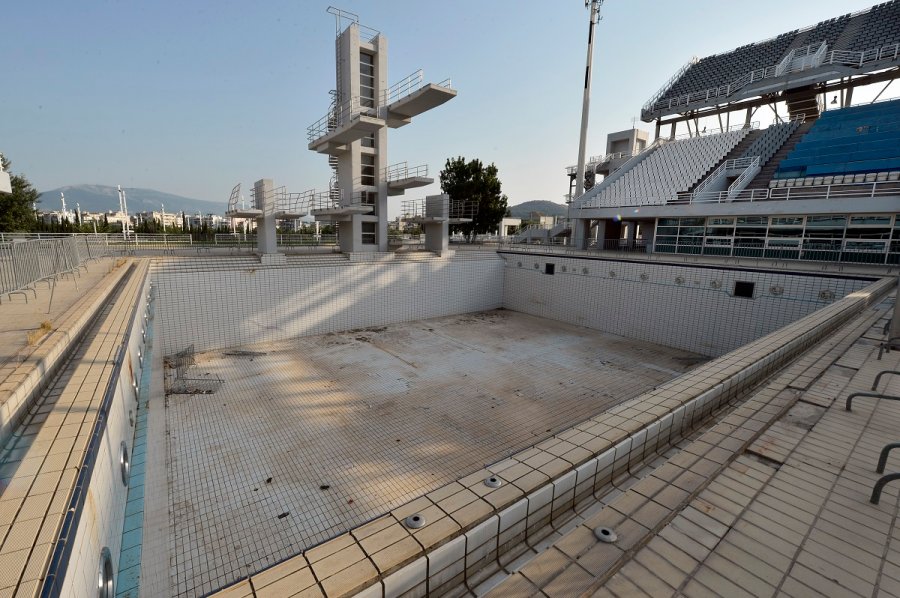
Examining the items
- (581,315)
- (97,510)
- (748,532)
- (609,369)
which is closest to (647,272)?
(581,315)

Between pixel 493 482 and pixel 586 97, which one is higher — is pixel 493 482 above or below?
below

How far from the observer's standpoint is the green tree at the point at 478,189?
88.5 ft

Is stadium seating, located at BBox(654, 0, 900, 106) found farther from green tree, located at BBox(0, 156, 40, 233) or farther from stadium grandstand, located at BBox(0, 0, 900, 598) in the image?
green tree, located at BBox(0, 156, 40, 233)

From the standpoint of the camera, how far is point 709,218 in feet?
51.3

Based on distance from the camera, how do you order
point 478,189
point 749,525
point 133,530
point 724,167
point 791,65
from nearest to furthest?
point 749,525, point 133,530, point 724,167, point 791,65, point 478,189

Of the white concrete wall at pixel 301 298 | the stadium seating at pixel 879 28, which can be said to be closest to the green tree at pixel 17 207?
the white concrete wall at pixel 301 298

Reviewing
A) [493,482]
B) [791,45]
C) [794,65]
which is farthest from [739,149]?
[493,482]

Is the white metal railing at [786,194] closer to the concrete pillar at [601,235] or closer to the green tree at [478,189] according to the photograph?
the concrete pillar at [601,235]

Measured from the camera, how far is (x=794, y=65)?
22.8 meters

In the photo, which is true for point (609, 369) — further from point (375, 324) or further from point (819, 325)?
point (375, 324)

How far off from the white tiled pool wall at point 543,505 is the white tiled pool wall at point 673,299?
7.91 metres

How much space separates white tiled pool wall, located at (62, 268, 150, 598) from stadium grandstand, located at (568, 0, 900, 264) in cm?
1804

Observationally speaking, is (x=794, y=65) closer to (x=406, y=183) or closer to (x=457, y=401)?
(x=406, y=183)

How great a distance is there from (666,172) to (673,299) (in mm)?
12995
